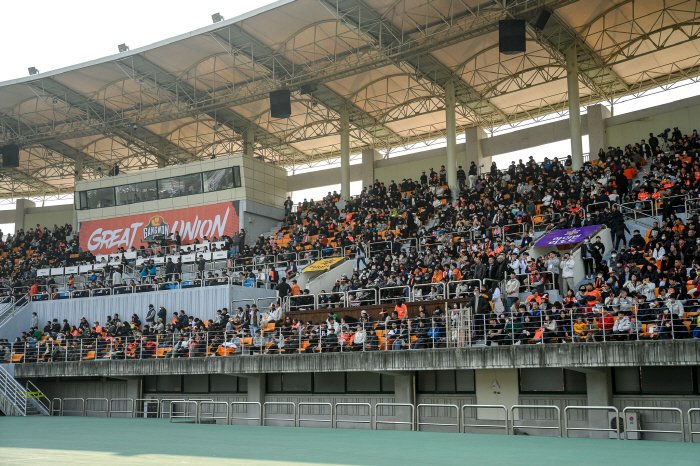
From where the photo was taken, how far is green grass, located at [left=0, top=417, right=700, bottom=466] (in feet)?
38.4

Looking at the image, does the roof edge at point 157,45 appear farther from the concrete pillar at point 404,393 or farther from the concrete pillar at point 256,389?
the concrete pillar at point 404,393

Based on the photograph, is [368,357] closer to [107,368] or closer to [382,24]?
[107,368]

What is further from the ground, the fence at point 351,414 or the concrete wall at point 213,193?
the concrete wall at point 213,193

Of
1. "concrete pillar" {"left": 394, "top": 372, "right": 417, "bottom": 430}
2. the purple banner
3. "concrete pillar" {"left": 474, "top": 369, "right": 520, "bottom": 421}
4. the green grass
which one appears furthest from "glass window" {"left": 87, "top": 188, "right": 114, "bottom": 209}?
"concrete pillar" {"left": 474, "top": 369, "right": 520, "bottom": 421}

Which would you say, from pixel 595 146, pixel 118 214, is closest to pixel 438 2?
pixel 595 146

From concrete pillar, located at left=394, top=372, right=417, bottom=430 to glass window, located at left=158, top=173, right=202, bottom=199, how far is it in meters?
24.7

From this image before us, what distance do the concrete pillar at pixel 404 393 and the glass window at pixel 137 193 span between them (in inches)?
1068

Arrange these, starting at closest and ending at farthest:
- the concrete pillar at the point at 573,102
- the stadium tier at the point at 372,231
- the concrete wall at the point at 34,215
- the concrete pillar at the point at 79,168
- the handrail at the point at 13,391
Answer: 1. the stadium tier at the point at 372,231
2. the handrail at the point at 13,391
3. the concrete pillar at the point at 573,102
4. the concrete pillar at the point at 79,168
5. the concrete wall at the point at 34,215

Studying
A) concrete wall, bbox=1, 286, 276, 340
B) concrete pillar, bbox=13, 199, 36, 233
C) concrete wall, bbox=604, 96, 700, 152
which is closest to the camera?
concrete wall, bbox=1, 286, 276, 340

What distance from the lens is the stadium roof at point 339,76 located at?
111 ft

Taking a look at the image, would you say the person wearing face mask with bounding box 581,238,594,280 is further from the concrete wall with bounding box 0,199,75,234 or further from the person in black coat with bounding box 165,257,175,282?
the concrete wall with bounding box 0,199,75,234

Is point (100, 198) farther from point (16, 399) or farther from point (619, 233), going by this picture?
point (619, 233)

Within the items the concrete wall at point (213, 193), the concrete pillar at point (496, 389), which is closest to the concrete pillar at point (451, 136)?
the concrete wall at point (213, 193)

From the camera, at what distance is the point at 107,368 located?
28.0 m
